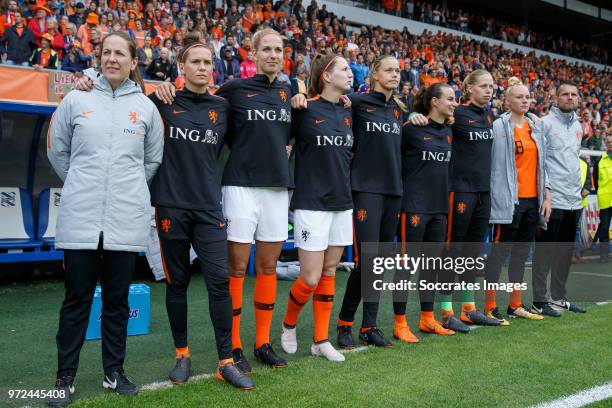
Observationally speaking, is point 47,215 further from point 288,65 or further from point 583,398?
point 288,65

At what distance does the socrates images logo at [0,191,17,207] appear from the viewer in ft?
23.0

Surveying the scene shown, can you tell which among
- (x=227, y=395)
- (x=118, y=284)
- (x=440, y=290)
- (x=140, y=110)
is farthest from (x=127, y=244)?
(x=440, y=290)

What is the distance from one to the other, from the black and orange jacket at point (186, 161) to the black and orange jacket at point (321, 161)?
698 millimetres

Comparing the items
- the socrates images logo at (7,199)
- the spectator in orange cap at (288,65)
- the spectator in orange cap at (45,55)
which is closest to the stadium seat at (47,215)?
the socrates images logo at (7,199)

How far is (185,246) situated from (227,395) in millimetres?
894

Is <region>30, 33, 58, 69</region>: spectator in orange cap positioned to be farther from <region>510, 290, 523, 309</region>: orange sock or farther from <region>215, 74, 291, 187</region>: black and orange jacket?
<region>510, 290, 523, 309</region>: orange sock

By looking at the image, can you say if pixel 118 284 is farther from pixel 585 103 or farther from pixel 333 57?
pixel 585 103

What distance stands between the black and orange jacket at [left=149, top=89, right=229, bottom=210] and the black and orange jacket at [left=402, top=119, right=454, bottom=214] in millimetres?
1789

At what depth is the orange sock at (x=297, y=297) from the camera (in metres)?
4.14

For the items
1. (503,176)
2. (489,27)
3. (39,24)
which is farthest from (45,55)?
(489,27)

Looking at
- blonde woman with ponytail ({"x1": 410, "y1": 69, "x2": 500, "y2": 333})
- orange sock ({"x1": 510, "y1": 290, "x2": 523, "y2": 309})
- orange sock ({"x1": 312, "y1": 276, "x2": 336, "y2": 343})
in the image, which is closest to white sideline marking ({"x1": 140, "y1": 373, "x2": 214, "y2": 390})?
orange sock ({"x1": 312, "y1": 276, "x2": 336, "y2": 343})

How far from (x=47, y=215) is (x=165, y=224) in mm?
4325

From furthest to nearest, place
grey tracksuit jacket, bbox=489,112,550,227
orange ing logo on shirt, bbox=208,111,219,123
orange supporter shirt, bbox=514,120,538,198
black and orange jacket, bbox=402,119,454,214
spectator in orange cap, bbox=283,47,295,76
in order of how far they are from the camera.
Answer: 1. spectator in orange cap, bbox=283,47,295,76
2. orange supporter shirt, bbox=514,120,538,198
3. grey tracksuit jacket, bbox=489,112,550,227
4. black and orange jacket, bbox=402,119,454,214
5. orange ing logo on shirt, bbox=208,111,219,123

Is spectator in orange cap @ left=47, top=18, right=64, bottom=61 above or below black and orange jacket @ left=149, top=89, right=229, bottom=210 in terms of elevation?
above
